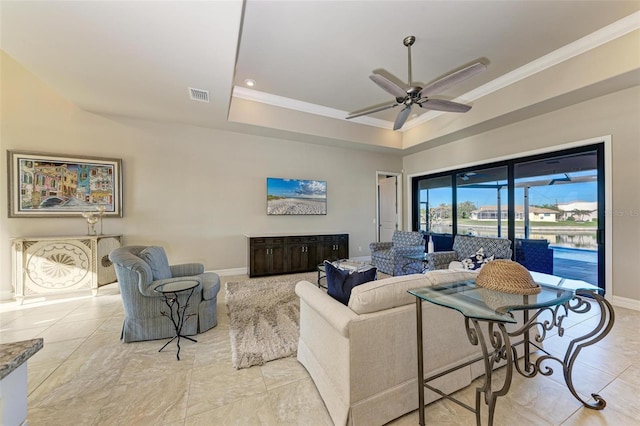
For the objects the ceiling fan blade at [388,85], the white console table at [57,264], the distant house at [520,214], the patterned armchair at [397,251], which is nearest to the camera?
the ceiling fan blade at [388,85]

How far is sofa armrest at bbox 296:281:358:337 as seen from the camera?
55.9 inches

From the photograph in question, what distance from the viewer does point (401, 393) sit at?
5.16ft

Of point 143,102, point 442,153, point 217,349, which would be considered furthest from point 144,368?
point 442,153

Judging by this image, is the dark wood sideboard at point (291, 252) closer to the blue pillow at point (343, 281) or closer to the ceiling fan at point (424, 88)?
the ceiling fan at point (424, 88)

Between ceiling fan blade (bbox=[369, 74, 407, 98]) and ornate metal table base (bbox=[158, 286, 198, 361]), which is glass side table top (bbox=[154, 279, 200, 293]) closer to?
ornate metal table base (bbox=[158, 286, 198, 361])

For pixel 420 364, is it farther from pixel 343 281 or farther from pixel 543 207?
pixel 543 207

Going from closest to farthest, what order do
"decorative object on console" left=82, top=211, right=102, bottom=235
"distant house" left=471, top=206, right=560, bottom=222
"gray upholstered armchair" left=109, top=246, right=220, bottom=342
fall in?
"gray upholstered armchair" left=109, top=246, right=220, bottom=342 → "decorative object on console" left=82, top=211, right=102, bottom=235 → "distant house" left=471, top=206, right=560, bottom=222

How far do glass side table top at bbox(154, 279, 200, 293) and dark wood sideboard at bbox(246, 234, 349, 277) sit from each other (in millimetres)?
2347

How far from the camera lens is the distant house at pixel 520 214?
413 cm

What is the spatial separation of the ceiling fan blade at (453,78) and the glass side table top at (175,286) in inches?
128

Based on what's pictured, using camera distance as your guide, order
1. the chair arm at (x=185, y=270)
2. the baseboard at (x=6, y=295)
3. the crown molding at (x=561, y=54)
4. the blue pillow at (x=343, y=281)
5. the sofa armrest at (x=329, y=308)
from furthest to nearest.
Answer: the baseboard at (x=6, y=295) < the chair arm at (x=185, y=270) < the crown molding at (x=561, y=54) < the blue pillow at (x=343, y=281) < the sofa armrest at (x=329, y=308)

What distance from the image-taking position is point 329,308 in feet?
5.24

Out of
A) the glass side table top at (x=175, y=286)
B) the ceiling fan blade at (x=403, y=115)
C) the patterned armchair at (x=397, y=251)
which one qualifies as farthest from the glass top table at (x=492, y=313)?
the patterned armchair at (x=397, y=251)

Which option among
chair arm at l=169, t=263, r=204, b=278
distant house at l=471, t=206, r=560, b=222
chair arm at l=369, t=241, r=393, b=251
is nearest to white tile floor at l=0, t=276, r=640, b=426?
chair arm at l=169, t=263, r=204, b=278
